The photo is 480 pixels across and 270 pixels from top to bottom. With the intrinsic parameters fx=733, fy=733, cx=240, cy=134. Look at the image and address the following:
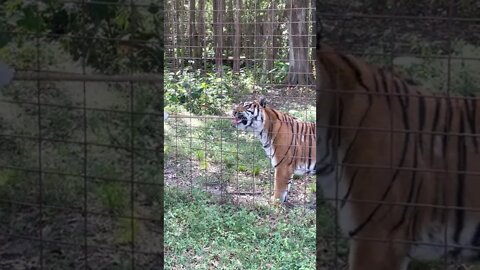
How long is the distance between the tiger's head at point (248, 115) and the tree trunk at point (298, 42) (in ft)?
1.38

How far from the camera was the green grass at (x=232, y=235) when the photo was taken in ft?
11.3

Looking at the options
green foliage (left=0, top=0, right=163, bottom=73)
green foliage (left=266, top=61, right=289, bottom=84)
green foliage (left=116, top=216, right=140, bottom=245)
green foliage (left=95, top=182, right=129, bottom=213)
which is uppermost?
green foliage (left=0, top=0, right=163, bottom=73)

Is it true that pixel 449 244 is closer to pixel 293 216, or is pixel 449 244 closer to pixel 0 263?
pixel 0 263

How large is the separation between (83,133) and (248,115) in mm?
2153

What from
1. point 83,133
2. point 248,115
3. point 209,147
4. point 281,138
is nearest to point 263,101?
point 248,115

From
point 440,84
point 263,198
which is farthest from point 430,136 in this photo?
point 263,198

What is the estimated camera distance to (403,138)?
1961 mm

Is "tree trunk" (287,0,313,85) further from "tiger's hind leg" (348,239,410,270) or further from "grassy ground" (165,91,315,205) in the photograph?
"tiger's hind leg" (348,239,410,270)

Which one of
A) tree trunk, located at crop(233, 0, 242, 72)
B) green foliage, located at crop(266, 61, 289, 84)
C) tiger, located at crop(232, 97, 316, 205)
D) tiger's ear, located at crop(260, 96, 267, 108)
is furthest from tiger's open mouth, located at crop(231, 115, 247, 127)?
tree trunk, located at crop(233, 0, 242, 72)

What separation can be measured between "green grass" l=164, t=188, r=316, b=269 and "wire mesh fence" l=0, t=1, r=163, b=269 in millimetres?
1105

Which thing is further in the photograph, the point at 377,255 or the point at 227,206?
the point at 227,206

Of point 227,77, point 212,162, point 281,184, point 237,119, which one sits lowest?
point 281,184

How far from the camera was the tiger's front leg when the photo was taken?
13.4 feet

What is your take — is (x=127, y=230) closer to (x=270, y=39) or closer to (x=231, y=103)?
(x=270, y=39)
